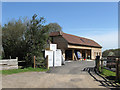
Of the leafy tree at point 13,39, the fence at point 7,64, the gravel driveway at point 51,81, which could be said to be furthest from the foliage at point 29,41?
the gravel driveway at point 51,81

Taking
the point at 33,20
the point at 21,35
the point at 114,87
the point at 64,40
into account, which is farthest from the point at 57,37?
the point at 114,87

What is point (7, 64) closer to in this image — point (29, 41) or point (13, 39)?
point (29, 41)

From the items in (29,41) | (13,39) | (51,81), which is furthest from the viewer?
(13,39)

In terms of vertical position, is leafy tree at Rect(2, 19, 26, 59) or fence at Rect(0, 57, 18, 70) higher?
leafy tree at Rect(2, 19, 26, 59)

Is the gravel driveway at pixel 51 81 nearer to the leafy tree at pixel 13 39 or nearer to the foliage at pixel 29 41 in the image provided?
the foliage at pixel 29 41

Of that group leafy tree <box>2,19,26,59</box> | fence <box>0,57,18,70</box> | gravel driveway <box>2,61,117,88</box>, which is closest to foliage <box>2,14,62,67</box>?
leafy tree <box>2,19,26,59</box>

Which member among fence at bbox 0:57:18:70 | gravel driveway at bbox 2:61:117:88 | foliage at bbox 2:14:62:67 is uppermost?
foliage at bbox 2:14:62:67

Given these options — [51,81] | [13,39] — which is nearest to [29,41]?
[13,39]

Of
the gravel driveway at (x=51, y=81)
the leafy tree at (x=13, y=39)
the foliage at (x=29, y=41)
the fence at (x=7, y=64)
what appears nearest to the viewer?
the gravel driveway at (x=51, y=81)

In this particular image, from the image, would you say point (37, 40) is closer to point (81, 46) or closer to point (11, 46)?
point (11, 46)

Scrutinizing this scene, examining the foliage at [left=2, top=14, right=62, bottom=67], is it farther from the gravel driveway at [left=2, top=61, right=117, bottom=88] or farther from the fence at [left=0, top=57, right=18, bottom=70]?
the gravel driveway at [left=2, top=61, right=117, bottom=88]

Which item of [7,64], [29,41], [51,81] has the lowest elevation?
[51,81]

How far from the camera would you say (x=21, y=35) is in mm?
18734

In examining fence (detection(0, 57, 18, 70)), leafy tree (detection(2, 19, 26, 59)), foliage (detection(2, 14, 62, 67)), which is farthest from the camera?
leafy tree (detection(2, 19, 26, 59))
